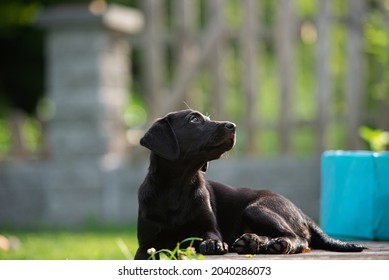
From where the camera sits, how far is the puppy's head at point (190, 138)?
4.10 metres

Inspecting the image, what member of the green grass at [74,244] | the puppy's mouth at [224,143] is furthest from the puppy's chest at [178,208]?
the green grass at [74,244]

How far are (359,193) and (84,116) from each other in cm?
498

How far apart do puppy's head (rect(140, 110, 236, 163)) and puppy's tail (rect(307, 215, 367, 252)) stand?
643 mm

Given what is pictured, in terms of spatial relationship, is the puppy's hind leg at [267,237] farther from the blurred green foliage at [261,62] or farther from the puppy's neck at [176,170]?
the blurred green foliage at [261,62]

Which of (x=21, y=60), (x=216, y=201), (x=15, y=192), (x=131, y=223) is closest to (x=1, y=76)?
(x=21, y=60)

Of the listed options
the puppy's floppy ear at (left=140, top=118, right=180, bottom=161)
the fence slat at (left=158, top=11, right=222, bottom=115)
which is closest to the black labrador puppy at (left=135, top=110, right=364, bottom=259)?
the puppy's floppy ear at (left=140, top=118, right=180, bottom=161)

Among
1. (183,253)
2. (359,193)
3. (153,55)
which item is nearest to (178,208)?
(183,253)

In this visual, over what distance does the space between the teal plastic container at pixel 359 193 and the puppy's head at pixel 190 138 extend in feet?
3.47

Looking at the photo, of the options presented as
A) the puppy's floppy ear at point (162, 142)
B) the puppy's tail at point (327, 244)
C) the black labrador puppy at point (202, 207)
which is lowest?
the puppy's tail at point (327, 244)

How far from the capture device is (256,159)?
30.3 feet

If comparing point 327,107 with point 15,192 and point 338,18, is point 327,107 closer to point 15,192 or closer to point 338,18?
point 338,18

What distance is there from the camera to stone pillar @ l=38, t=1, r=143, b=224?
30.5 ft

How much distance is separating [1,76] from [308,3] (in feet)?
18.2

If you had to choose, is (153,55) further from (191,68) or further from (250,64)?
(250,64)
